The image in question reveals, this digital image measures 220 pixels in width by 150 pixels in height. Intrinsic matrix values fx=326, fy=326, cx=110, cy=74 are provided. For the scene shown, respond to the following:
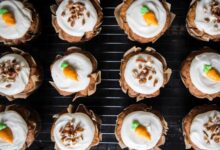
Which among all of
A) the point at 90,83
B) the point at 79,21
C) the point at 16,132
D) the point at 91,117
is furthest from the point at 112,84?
the point at 16,132

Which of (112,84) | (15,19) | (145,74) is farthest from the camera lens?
(112,84)

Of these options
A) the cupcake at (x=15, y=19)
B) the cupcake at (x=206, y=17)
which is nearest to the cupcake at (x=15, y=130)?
the cupcake at (x=15, y=19)

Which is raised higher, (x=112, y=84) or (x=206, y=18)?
(x=206, y=18)

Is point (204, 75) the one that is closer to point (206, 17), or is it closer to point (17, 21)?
point (206, 17)

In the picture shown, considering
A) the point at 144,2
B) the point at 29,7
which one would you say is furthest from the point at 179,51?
the point at 29,7

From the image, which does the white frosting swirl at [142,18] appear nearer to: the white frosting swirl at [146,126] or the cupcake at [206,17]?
the cupcake at [206,17]

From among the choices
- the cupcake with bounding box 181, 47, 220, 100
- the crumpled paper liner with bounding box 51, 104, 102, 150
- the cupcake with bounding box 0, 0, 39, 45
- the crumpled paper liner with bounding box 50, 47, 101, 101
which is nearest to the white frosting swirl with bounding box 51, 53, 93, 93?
the crumpled paper liner with bounding box 50, 47, 101, 101

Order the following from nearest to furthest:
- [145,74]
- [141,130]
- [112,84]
Result: [141,130], [145,74], [112,84]

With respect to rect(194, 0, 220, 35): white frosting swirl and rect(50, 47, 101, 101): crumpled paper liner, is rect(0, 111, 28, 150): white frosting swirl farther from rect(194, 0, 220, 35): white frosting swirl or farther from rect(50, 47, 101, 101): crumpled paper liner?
rect(194, 0, 220, 35): white frosting swirl
